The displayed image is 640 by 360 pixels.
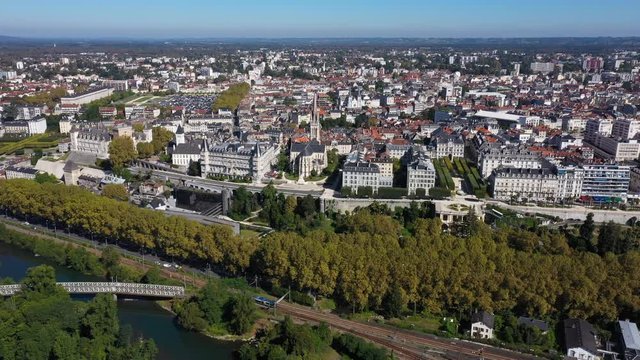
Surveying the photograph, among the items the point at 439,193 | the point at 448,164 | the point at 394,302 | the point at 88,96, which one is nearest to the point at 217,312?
the point at 394,302

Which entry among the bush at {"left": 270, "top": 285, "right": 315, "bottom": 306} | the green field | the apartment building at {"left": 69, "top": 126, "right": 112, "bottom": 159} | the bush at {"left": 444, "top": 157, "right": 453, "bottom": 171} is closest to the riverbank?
the bush at {"left": 270, "top": 285, "right": 315, "bottom": 306}

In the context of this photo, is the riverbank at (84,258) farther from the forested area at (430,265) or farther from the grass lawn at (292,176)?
the grass lawn at (292,176)

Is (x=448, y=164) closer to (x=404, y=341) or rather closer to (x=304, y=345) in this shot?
(x=404, y=341)

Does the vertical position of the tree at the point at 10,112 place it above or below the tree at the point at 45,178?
above

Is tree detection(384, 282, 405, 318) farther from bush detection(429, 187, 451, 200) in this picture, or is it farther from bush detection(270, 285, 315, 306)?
bush detection(429, 187, 451, 200)

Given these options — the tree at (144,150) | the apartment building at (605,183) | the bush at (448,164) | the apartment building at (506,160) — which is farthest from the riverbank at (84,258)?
the apartment building at (605,183)

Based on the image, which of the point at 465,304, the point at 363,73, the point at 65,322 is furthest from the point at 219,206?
the point at 363,73
